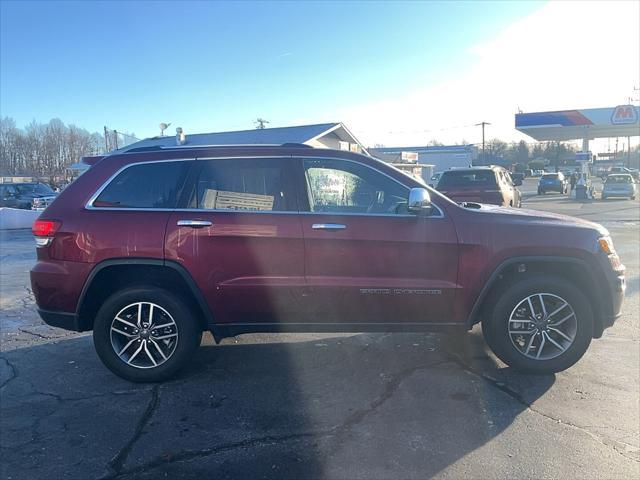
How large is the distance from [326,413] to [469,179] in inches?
458

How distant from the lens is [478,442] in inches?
136

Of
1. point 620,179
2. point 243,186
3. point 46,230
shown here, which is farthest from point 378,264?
point 620,179

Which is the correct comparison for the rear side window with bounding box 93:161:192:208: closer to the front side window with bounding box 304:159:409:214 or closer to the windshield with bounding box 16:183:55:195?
the front side window with bounding box 304:159:409:214

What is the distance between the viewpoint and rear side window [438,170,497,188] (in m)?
14.1

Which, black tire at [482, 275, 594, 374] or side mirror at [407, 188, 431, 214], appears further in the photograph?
black tire at [482, 275, 594, 374]

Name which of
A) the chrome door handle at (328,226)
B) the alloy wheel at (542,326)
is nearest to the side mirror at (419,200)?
the chrome door handle at (328,226)

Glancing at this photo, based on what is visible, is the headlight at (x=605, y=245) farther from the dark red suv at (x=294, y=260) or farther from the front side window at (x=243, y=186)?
the front side window at (x=243, y=186)

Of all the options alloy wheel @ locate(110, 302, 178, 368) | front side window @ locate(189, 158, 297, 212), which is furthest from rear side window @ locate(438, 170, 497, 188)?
alloy wheel @ locate(110, 302, 178, 368)

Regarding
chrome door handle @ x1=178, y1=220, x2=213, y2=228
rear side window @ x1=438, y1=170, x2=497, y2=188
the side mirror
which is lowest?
chrome door handle @ x1=178, y1=220, x2=213, y2=228

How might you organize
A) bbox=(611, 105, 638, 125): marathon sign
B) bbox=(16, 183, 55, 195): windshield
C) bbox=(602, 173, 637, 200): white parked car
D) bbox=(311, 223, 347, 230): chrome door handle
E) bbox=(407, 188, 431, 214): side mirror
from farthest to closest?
bbox=(602, 173, 637, 200): white parked car, bbox=(611, 105, 638, 125): marathon sign, bbox=(16, 183, 55, 195): windshield, bbox=(311, 223, 347, 230): chrome door handle, bbox=(407, 188, 431, 214): side mirror

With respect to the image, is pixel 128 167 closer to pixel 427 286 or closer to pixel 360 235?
pixel 360 235

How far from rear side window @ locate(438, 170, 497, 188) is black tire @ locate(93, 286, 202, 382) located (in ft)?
36.9

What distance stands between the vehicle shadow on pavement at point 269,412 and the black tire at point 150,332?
14 centimetres

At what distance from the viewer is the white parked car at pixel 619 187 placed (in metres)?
31.0
